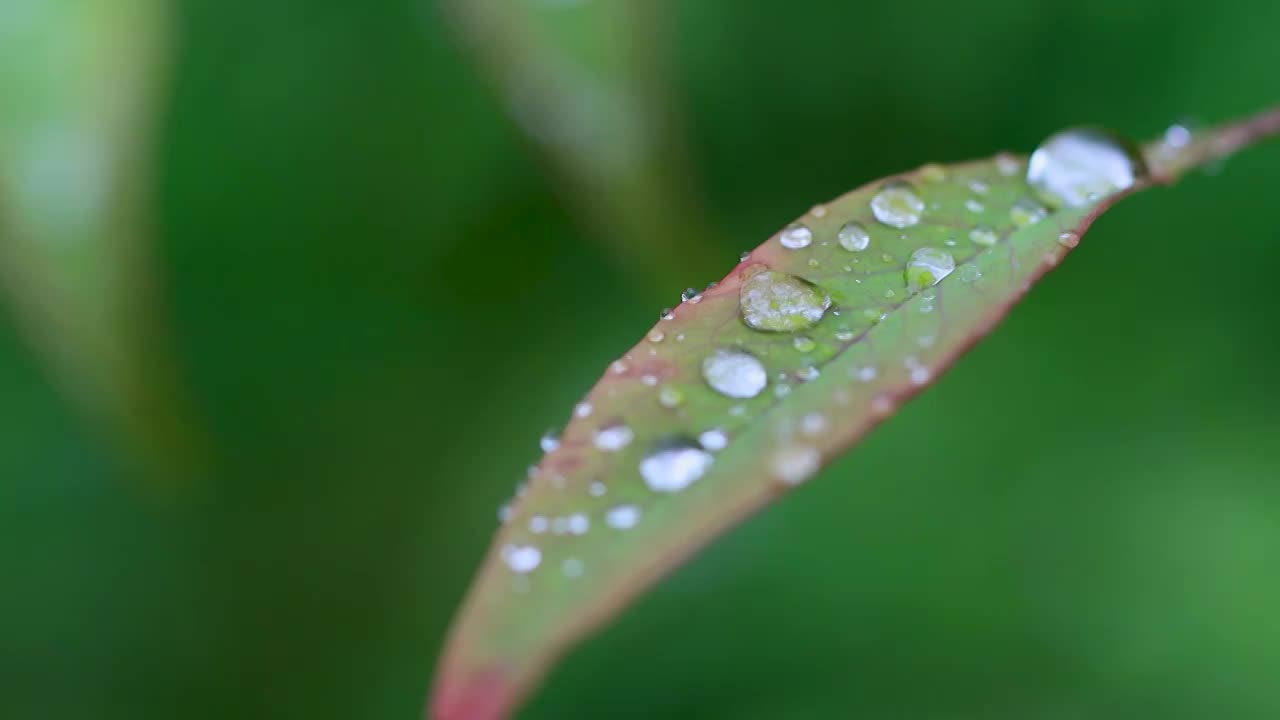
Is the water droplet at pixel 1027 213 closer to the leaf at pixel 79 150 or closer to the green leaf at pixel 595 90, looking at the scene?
the green leaf at pixel 595 90

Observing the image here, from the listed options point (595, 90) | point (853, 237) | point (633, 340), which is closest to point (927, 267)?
point (853, 237)

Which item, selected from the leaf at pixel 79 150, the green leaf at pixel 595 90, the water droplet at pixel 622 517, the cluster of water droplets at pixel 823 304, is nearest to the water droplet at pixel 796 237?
the cluster of water droplets at pixel 823 304

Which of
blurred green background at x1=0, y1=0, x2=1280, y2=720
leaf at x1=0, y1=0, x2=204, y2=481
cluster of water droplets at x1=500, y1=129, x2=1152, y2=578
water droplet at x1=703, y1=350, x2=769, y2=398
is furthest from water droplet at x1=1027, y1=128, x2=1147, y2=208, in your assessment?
leaf at x1=0, y1=0, x2=204, y2=481

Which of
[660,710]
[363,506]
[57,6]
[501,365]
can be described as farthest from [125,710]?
[57,6]

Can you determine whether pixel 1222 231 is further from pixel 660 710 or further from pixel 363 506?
pixel 363 506

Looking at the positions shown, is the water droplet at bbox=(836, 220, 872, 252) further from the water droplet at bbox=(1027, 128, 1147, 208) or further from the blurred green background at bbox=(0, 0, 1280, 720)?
the blurred green background at bbox=(0, 0, 1280, 720)
